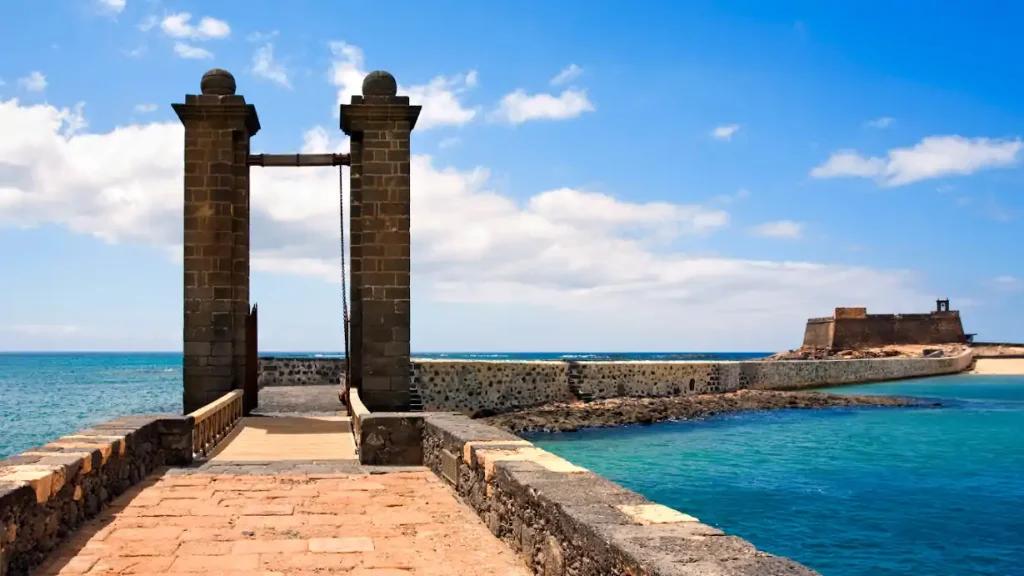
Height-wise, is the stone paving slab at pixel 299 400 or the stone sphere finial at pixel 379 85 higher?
the stone sphere finial at pixel 379 85

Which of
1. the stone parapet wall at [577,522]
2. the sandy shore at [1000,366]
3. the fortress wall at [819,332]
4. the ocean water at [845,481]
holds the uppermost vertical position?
the fortress wall at [819,332]

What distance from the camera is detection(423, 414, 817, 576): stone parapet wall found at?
3.39m

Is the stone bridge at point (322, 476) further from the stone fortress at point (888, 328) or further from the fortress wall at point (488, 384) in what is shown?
the stone fortress at point (888, 328)

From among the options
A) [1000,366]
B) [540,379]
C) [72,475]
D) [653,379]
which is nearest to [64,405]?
[540,379]

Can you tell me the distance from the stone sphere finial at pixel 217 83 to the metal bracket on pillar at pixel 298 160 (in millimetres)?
1130

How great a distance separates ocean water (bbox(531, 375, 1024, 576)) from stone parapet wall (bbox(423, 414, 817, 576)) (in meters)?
6.85

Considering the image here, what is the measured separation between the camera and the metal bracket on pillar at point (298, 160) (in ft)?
47.6

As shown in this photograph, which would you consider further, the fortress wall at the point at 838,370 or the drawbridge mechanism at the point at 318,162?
the fortress wall at the point at 838,370

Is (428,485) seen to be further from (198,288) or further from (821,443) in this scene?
(821,443)

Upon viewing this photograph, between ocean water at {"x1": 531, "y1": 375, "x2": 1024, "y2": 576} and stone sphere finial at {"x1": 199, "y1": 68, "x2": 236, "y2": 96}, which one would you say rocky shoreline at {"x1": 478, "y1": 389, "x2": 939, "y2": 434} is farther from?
stone sphere finial at {"x1": 199, "y1": 68, "x2": 236, "y2": 96}

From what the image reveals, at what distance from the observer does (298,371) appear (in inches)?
996

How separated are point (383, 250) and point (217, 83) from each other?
4006 mm

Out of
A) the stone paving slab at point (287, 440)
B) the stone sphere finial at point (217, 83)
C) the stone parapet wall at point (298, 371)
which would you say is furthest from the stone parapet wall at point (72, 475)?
the stone parapet wall at point (298, 371)

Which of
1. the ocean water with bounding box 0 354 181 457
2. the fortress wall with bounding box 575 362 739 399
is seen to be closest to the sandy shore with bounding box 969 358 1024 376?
the fortress wall with bounding box 575 362 739 399
